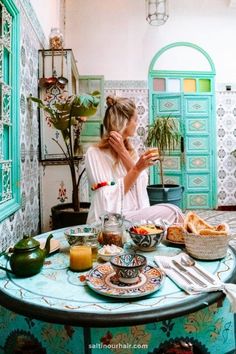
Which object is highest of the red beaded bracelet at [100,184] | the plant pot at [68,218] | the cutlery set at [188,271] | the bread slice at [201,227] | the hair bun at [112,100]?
the hair bun at [112,100]

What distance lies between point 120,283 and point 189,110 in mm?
4771

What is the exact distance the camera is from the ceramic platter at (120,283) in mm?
811

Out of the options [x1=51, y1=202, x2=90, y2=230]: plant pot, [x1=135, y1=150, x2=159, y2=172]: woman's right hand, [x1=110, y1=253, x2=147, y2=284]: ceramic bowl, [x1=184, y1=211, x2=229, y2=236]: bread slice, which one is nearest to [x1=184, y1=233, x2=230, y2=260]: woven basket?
[x1=184, y1=211, x2=229, y2=236]: bread slice

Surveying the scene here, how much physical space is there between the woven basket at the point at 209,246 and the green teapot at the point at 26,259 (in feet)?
1.88

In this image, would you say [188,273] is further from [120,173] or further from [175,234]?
[120,173]

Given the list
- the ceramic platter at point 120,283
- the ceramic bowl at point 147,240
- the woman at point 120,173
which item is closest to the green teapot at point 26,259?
the ceramic platter at point 120,283

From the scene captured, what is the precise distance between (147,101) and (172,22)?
1509mm

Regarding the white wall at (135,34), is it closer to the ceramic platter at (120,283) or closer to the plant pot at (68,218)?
the plant pot at (68,218)

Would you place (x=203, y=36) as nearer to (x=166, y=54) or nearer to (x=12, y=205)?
(x=166, y=54)

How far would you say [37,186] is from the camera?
2.69 meters

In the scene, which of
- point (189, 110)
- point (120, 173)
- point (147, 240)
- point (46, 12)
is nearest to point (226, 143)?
point (189, 110)

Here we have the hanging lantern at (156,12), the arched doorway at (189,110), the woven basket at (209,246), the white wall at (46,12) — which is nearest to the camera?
the woven basket at (209,246)

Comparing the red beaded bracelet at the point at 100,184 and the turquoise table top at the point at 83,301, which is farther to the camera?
the red beaded bracelet at the point at 100,184

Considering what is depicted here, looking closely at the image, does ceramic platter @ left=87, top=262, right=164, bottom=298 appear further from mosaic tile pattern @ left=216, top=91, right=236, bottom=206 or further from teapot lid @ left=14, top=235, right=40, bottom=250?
mosaic tile pattern @ left=216, top=91, right=236, bottom=206
